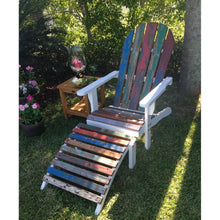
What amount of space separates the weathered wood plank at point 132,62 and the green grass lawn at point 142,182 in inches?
23.4

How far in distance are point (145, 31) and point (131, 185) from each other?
6.16ft

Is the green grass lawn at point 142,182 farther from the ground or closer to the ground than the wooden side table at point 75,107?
closer to the ground

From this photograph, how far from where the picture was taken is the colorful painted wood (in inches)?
74.1

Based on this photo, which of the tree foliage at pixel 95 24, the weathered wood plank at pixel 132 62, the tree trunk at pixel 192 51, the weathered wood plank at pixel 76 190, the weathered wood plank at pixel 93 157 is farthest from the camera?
the tree foliage at pixel 95 24

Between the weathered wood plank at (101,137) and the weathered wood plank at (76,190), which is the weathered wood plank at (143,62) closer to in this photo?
A: the weathered wood plank at (101,137)

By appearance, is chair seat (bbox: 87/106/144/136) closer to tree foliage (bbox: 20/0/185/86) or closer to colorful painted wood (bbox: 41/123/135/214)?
colorful painted wood (bbox: 41/123/135/214)

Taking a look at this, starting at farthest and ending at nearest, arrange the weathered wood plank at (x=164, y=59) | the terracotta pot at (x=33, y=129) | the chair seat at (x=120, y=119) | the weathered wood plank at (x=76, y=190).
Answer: the terracotta pot at (x=33, y=129) < the weathered wood plank at (x=164, y=59) < the chair seat at (x=120, y=119) < the weathered wood plank at (x=76, y=190)

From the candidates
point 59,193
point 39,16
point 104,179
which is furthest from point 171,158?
point 39,16

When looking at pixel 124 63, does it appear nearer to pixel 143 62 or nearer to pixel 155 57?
pixel 143 62

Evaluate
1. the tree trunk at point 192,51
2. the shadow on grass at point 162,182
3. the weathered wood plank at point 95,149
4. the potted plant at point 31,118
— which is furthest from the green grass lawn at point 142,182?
the tree trunk at point 192,51

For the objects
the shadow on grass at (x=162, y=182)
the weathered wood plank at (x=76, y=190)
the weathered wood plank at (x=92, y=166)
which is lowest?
the shadow on grass at (x=162, y=182)

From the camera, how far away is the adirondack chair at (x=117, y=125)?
6.43 ft

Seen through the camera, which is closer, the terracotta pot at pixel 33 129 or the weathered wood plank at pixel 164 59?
the weathered wood plank at pixel 164 59

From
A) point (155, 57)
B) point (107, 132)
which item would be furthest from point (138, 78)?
point (107, 132)
